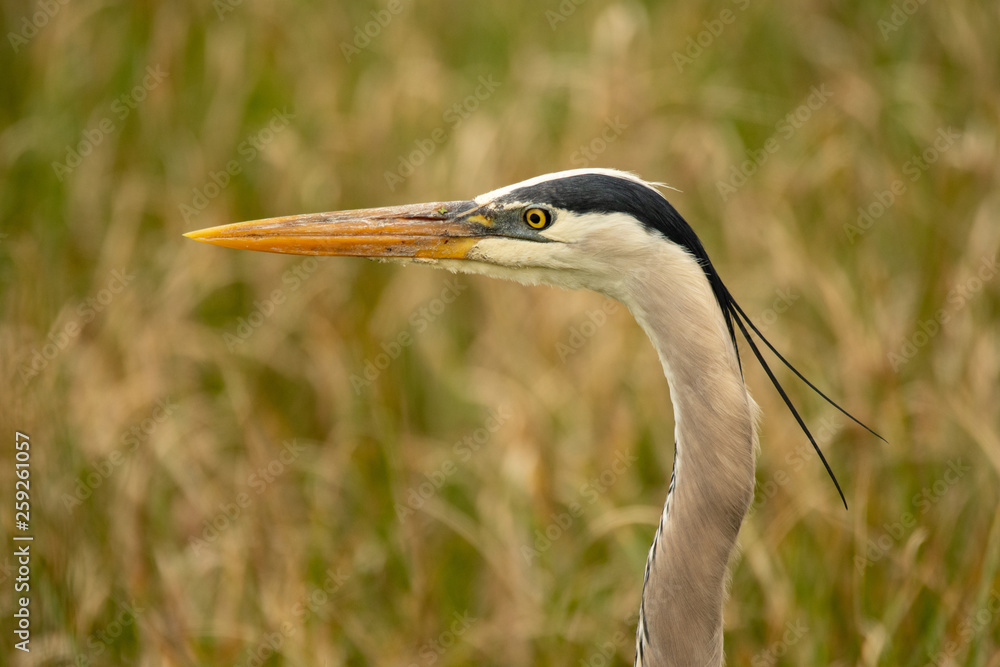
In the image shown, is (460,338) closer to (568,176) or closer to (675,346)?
(568,176)

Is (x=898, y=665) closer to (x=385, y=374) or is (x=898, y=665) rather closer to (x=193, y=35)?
(x=385, y=374)

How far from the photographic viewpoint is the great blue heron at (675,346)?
1.71 meters

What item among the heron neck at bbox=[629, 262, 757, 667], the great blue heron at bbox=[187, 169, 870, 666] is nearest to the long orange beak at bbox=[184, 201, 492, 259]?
the great blue heron at bbox=[187, 169, 870, 666]

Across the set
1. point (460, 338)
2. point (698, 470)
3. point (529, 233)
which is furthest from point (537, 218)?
point (460, 338)

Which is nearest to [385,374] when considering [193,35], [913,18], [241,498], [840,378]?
[241,498]

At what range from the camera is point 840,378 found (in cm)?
355

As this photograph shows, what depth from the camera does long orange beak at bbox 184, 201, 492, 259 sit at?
2.03 metres

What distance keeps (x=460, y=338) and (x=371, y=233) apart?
2351mm

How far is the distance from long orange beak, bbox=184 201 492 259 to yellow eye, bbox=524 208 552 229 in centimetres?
12

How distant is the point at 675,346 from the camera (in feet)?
5.69

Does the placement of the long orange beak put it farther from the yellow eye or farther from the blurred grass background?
the blurred grass background

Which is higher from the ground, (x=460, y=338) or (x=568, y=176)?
(x=568, y=176)

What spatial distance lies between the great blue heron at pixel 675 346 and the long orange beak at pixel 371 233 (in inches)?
4.1

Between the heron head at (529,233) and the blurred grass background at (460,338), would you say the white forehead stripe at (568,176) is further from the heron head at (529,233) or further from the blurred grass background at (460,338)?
the blurred grass background at (460,338)
